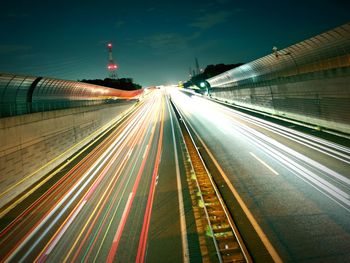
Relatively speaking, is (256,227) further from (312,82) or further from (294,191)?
(312,82)

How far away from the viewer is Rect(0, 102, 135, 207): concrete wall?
Result: 14406 mm

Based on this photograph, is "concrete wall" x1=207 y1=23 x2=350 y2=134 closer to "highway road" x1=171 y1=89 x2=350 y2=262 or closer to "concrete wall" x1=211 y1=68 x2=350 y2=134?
"concrete wall" x1=211 y1=68 x2=350 y2=134

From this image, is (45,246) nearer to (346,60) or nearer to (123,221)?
(123,221)

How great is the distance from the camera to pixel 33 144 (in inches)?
687

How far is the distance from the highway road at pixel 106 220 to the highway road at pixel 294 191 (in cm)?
304

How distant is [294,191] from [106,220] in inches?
335

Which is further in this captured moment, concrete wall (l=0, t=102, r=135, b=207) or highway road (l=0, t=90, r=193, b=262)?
concrete wall (l=0, t=102, r=135, b=207)

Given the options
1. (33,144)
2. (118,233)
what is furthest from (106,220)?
(33,144)

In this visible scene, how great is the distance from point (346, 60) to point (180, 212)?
17.4 m

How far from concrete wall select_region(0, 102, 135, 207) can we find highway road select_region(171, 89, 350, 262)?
13.2 m

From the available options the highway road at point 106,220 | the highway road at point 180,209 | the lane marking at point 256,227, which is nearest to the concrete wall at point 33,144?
the highway road at point 180,209

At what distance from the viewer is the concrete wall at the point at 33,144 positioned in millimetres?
14406

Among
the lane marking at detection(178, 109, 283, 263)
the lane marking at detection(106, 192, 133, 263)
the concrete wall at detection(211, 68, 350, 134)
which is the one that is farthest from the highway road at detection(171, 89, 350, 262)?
the lane marking at detection(106, 192, 133, 263)

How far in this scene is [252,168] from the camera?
14250 mm
